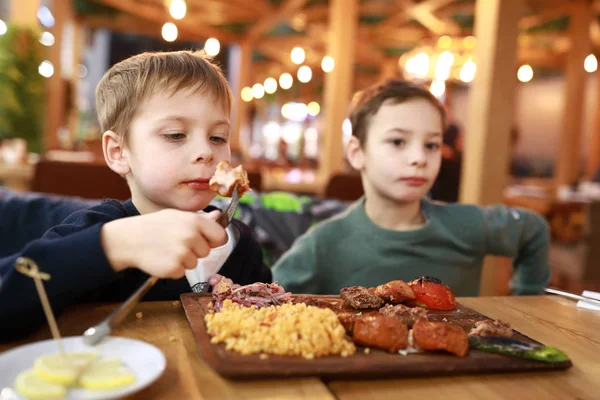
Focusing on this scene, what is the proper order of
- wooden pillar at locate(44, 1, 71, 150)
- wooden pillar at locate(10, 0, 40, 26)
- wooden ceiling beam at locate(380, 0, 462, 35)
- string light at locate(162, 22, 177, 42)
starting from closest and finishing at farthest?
1. wooden pillar at locate(10, 0, 40, 26)
2. wooden pillar at locate(44, 1, 71, 150)
3. string light at locate(162, 22, 177, 42)
4. wooden ceiling beam at locate(380, 0, 462, 35)

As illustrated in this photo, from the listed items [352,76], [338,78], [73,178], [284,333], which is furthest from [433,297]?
[352,76]

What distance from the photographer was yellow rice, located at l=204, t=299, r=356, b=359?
0.78 metres

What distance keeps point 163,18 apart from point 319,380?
8.69 meters

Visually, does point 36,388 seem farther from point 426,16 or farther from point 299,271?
point 426,16

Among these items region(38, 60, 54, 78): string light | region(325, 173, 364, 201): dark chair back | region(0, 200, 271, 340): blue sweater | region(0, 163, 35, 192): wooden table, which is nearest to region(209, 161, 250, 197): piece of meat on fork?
region(0, 200, 271, 340): blue sweater

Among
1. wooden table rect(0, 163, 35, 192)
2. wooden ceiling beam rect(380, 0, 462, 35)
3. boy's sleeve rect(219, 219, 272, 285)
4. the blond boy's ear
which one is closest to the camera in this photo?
the blond boy's ear

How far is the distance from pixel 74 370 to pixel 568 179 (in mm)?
8195

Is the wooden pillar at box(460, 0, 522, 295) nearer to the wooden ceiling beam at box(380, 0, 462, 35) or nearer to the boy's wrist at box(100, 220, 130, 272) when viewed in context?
the boy's wrist at box(100, 220, 130, 272)

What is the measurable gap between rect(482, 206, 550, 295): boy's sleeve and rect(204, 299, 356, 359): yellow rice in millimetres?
1188

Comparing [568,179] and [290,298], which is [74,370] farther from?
[568,179]

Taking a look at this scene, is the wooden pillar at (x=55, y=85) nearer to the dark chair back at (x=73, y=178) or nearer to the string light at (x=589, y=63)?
the dark chair back at (x=73, y=178)

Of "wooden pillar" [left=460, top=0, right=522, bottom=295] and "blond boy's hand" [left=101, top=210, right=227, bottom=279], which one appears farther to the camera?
"wooden pillar" [left=460, top=0, right=522, bottom=295]

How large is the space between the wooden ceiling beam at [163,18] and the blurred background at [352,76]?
0.09ft

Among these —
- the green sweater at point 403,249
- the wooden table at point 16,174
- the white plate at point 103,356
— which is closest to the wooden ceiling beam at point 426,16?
the wooden table at point 16,174
